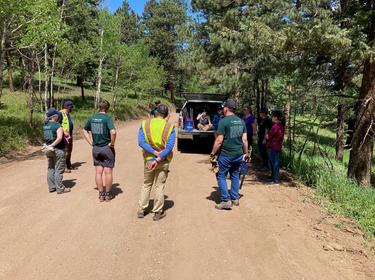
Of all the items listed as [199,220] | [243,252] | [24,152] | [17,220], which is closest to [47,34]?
[24,152]

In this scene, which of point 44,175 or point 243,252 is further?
point 44,175

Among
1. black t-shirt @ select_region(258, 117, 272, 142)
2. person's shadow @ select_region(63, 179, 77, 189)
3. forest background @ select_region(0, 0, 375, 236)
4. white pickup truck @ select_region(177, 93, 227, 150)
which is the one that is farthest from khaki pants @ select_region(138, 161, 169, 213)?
white pickup truck @ select_region(177, 93, 227, 150)

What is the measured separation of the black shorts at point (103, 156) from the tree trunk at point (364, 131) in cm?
604

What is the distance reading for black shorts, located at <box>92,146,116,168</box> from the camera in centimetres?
738

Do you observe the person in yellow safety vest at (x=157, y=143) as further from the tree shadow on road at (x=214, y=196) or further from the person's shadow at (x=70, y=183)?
the person's shadow at (x=70, y=183)

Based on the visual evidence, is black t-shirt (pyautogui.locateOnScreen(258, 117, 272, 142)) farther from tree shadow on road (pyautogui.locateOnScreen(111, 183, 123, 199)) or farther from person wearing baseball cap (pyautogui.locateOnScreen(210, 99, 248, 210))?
tree shadow on road (pyautogui.locateOnScreen(111, 183, 123, 199))

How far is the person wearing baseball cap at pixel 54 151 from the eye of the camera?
314 inches

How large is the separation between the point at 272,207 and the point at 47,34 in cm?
1213

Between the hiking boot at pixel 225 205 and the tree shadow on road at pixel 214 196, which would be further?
the tree shadow on road at pixel 214 196

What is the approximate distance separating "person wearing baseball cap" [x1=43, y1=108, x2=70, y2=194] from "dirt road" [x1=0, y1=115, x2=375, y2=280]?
0.28 meters

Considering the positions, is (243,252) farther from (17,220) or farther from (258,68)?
(258,68)

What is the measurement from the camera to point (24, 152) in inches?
551

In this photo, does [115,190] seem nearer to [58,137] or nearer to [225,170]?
[58,137]

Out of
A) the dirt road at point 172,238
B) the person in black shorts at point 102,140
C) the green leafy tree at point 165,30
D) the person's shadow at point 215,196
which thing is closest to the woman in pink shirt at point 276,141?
the dirt road at point 172,238
